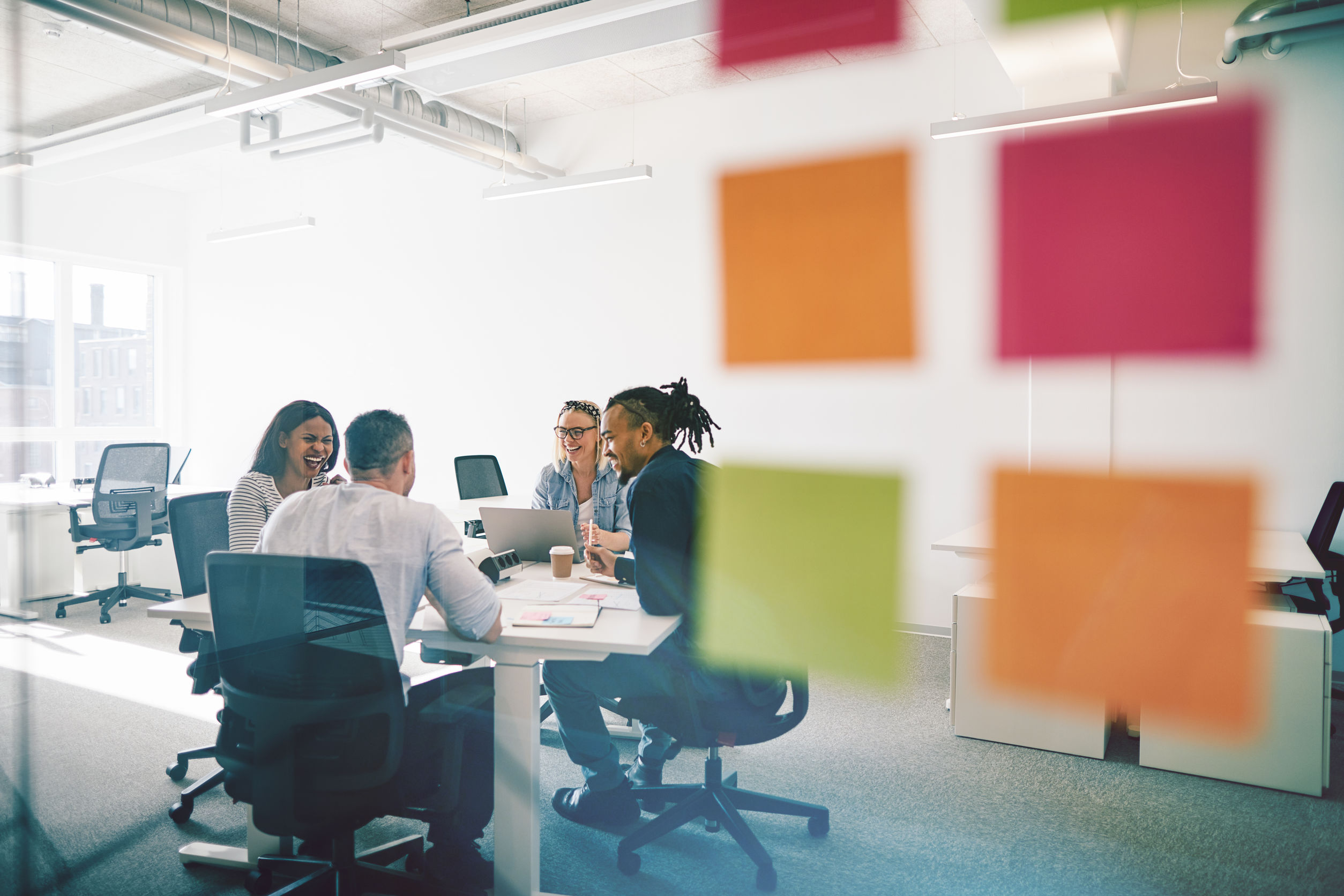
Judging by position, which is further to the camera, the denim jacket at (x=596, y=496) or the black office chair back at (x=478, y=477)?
the black office chair back at (x=478, y=477)

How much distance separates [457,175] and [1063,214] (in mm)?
4336

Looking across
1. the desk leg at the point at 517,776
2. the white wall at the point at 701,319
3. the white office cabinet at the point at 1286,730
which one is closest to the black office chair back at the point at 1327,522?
the white wall at the point at 701,319

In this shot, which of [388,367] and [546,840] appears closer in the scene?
[546,840]

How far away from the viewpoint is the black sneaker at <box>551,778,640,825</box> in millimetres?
2553

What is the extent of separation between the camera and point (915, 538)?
4.66 m

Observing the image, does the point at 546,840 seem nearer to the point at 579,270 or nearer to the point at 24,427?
the point at 24,427

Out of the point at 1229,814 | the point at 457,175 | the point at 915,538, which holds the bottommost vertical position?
the point at 1229,814

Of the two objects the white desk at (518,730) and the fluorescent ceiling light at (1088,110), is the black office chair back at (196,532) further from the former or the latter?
the fluorescent ceiling light at (1088,110)

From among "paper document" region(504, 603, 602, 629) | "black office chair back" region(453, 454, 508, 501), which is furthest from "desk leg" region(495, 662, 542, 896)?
"black office chair back" region(453, 454, 508, 501)

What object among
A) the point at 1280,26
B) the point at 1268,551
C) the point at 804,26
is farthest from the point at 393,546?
the point at 1280,26

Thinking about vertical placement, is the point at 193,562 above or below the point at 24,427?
below

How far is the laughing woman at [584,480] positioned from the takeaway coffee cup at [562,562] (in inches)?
20.2

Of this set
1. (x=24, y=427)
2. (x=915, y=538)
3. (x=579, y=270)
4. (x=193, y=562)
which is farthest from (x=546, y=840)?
(x=579, y=270)

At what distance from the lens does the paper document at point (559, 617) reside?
2.13 metres
